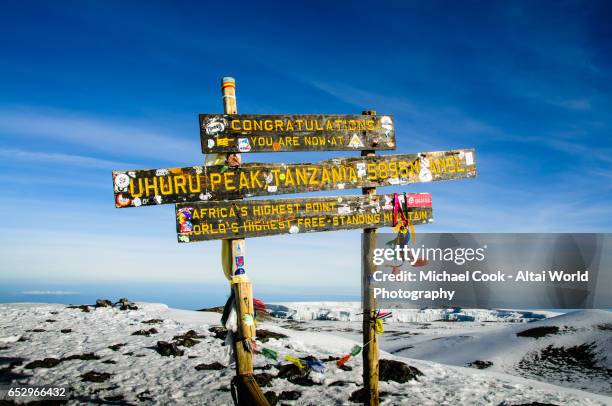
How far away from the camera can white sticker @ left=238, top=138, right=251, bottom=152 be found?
24.0 ft

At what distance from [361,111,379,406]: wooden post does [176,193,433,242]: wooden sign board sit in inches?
14.2

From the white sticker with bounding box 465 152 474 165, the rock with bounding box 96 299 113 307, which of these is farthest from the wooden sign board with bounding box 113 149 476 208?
the rock with bounding box 96 299 113 307

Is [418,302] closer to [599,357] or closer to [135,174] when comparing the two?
[135,174]

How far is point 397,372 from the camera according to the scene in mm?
11562

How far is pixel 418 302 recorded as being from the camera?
1251 centimetres

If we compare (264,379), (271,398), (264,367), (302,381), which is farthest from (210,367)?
(271,398)

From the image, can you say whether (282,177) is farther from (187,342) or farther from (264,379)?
(187,342)

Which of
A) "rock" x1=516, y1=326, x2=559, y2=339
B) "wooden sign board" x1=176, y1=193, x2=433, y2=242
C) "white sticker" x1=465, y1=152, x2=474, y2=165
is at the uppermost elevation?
"white sticker" x1=465, y1=152, x2=474, y2=165

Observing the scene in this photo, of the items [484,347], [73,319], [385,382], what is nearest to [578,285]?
[484,347]

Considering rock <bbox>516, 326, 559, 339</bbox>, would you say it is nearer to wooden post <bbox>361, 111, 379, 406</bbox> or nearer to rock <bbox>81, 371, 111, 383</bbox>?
wooden post <bbox>361, 111, 379, 406</bbox>

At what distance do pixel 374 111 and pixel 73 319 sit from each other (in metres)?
17.5

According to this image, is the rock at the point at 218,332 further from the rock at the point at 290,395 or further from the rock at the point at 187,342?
the rock at the point at 290,395

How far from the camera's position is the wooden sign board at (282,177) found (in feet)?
22.3

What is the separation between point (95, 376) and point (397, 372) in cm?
818
